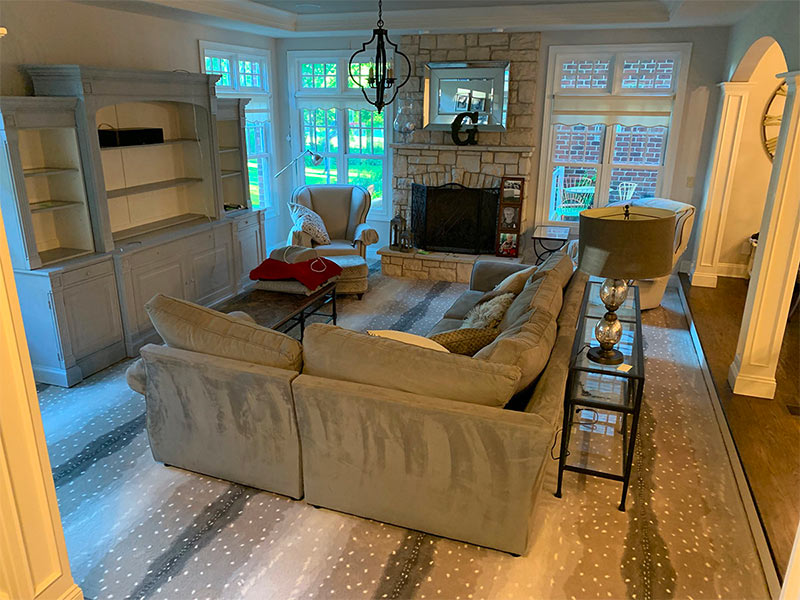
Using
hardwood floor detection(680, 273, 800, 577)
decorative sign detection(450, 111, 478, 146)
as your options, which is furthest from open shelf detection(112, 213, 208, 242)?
hardwood floor detection(680, 273, 800, 577)

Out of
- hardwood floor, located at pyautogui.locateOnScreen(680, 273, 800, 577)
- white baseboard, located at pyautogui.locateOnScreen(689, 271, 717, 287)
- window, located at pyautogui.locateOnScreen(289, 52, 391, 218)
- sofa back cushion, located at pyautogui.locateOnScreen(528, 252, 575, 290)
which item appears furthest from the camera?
window, located at pyautogui.locateOnScreen(289, 52, 391, 218)

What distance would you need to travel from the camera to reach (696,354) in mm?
4613

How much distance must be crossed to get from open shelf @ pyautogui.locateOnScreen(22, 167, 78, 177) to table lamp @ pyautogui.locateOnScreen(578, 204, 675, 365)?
3558 mm

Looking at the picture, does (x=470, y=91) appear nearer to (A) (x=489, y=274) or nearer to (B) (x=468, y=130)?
(B) (x=468, y=130)

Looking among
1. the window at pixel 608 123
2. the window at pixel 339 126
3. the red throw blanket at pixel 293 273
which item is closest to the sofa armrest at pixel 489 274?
the red throw blanket at pixel 293 273

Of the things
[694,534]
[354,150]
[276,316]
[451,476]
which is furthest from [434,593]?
[354,150]

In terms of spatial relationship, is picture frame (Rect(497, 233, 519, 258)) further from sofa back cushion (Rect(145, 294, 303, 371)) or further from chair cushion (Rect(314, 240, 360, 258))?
sofa back cushion (Rect(145, 294, 303, 371))

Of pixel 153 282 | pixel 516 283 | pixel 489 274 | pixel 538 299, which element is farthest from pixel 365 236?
pixel 538 299

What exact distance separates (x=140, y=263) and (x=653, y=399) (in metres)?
3.90

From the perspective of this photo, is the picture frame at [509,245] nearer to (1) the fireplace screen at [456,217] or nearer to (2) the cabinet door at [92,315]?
(1) the fireplace screen at [456,217]

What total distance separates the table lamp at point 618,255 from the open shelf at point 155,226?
3.66m

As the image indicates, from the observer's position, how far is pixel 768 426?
3410 mm

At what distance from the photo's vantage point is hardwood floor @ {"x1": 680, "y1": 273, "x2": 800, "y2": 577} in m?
2.68

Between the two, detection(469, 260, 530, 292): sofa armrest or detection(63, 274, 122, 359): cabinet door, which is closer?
detection(63, 274, 122, 359): cabinet door
